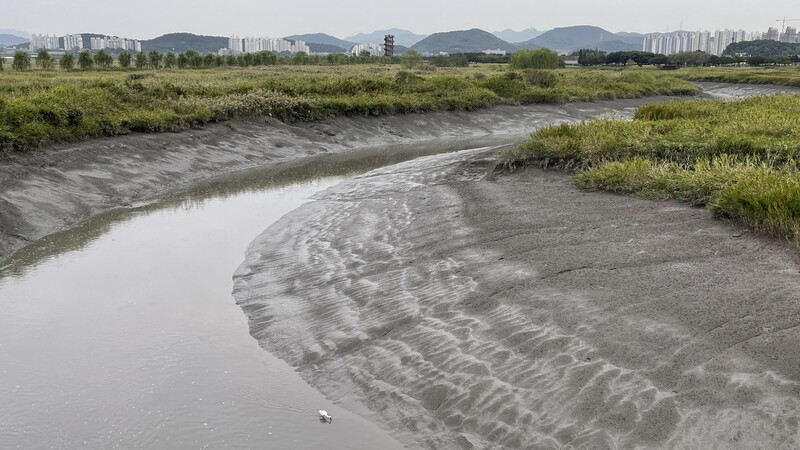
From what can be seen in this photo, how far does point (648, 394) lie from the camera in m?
6.67

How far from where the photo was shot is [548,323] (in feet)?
27.6

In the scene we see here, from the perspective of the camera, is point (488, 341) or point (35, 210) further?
point (35, 210)

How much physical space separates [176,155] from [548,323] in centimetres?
Result: 1941

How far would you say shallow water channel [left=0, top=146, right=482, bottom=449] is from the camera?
7.33m

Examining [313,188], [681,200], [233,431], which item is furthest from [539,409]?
[313,188]

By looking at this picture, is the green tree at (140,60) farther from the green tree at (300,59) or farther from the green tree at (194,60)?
the green tree at (300,59)

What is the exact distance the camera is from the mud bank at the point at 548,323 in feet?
21.5

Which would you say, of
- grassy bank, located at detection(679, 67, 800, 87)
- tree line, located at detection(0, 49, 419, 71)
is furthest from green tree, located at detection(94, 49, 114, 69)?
grassy bank, located at detection(679, 67, 800, 87)

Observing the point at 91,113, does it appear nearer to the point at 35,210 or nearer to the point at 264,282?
the point at 35,210

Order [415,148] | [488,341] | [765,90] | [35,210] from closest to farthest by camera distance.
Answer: [488,341] → [35,210] → [415,148] → [765,90]

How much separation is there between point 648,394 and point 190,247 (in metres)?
10.6

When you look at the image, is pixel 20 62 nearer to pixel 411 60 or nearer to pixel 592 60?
pixel 411 60

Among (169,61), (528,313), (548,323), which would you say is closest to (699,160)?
(528,313)

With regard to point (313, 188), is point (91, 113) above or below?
above
